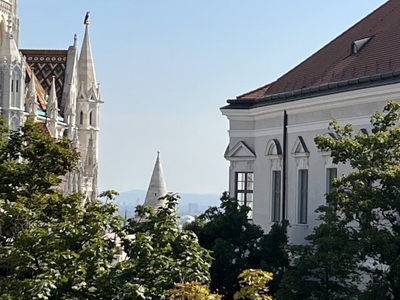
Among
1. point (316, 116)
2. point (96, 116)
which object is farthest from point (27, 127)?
point (96, 116)

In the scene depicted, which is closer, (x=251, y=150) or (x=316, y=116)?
(x=316, y=116)

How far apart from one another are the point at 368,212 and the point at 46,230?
22.7 feet

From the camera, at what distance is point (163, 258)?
23.6m

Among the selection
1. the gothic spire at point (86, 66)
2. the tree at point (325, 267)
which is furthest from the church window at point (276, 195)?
the gothic spire at point (86, 66)

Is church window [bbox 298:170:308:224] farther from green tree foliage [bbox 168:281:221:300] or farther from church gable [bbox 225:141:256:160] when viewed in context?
green tree foliage [bbox 168:281:221:300]

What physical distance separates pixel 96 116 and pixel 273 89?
267ft

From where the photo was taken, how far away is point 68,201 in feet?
92.4

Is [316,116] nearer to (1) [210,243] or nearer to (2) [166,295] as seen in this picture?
(1) [210,243]

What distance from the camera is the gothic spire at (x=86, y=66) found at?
414ft

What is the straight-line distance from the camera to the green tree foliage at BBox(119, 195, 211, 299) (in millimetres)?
23250

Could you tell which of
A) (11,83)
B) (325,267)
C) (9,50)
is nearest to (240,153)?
(325,267)

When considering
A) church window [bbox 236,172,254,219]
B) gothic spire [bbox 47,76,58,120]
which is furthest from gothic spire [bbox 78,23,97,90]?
church window [bbox 236,172,254,219]

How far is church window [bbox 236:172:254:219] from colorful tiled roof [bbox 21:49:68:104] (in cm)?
7518

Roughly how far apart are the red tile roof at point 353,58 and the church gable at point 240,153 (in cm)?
154
